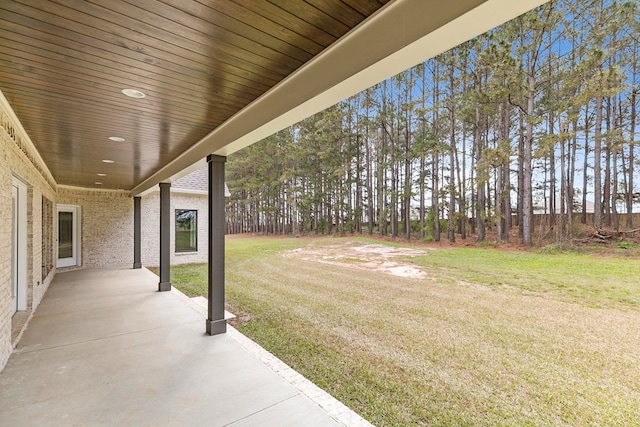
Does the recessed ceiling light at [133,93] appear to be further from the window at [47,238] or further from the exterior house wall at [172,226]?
the exterior house wall at [172,226]

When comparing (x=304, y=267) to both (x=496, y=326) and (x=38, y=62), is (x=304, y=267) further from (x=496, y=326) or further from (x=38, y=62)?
(x=38, y=62)

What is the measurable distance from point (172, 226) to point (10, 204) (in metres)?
7.75

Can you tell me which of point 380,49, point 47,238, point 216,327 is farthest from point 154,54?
point 47,238

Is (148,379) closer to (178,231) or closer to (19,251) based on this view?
(19,251)

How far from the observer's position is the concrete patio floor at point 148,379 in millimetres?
2469

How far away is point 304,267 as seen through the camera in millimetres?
10922

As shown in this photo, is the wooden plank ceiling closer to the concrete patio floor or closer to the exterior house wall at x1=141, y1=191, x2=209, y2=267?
the concrete patio floor

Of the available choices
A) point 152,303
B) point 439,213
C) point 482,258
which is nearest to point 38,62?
point 152,303

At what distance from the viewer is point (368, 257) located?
12789 mm

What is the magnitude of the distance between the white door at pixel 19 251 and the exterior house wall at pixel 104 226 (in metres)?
5.43

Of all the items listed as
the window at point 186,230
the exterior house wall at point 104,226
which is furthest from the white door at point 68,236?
the window at point 186,230

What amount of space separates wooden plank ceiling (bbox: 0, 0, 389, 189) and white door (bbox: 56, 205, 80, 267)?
7.05 meters

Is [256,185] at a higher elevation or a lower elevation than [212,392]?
higher

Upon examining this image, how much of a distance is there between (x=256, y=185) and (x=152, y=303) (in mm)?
21420
